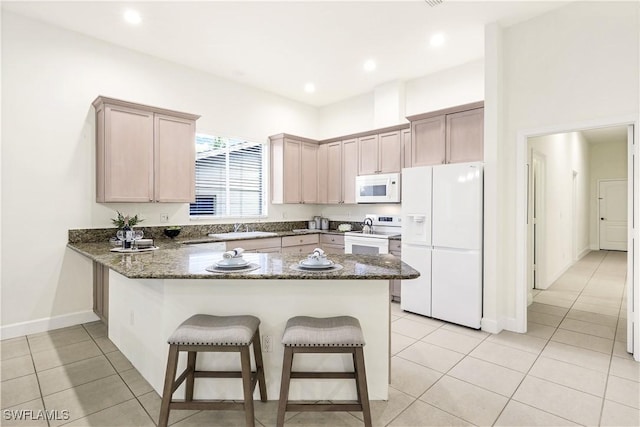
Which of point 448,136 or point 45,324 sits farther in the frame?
point 448,136

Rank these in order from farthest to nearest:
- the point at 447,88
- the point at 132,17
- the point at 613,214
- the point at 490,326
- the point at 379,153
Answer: the point at 613,214
the point at 379,153
the point at 447,88
the point at 490,326
the point at 132,17

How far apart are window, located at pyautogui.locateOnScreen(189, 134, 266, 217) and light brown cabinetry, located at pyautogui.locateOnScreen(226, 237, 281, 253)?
0.83 meters

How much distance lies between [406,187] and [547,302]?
2.60 metres

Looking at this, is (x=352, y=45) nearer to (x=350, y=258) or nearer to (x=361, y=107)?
(x=361, y=107)

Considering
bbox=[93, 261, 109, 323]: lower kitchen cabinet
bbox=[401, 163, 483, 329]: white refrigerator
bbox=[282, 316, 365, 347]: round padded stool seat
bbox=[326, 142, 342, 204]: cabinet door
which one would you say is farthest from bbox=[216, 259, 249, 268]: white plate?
bbox=[326, 142, 342, 204]: cabinet door

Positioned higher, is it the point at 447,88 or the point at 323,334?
the point at 447,88

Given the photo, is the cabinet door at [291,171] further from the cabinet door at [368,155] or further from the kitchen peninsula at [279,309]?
the kitchen peninsula at [279,309]

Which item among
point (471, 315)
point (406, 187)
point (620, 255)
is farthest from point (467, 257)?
point (620, 255)

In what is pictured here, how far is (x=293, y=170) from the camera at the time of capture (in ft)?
18.1

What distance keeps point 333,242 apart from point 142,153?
295 centimetres

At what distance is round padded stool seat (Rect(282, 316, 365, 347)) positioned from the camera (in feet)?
5.85

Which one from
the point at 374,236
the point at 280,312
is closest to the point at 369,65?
the point at 374,236

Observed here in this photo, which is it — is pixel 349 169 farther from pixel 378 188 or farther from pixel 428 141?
pixel 428 141

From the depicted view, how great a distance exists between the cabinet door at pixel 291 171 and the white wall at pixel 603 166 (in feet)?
28.2
